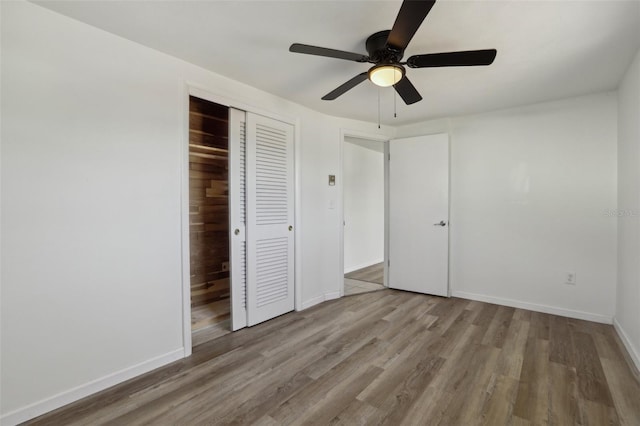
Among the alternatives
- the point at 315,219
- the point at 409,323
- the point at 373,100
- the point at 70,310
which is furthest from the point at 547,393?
the point at 70,310

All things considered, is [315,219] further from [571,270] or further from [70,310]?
[571,270]

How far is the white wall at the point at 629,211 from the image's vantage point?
2.22 meters

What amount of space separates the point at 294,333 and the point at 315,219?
1315 millimetres

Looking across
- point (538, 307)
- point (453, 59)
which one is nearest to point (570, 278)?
point (538, 307)

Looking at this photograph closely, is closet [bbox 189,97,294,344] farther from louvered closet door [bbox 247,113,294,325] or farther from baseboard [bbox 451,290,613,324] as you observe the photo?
baseboard [bbox 451,290,613,324]

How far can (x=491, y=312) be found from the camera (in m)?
3.22

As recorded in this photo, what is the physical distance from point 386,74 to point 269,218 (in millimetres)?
1740

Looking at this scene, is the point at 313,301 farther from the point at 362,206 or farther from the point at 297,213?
the point at 362,206

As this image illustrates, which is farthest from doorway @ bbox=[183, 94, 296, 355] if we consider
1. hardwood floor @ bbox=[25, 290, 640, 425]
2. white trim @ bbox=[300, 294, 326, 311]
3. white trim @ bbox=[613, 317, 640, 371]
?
white trim @ bbox=[613, 317, 640, 371]

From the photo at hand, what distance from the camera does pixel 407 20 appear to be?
4.58ft

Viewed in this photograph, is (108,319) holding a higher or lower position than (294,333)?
higher

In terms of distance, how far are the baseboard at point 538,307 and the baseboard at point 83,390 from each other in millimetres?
3245

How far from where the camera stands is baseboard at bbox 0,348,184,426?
1595mm

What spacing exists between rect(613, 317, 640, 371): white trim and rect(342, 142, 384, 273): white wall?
129 inches
